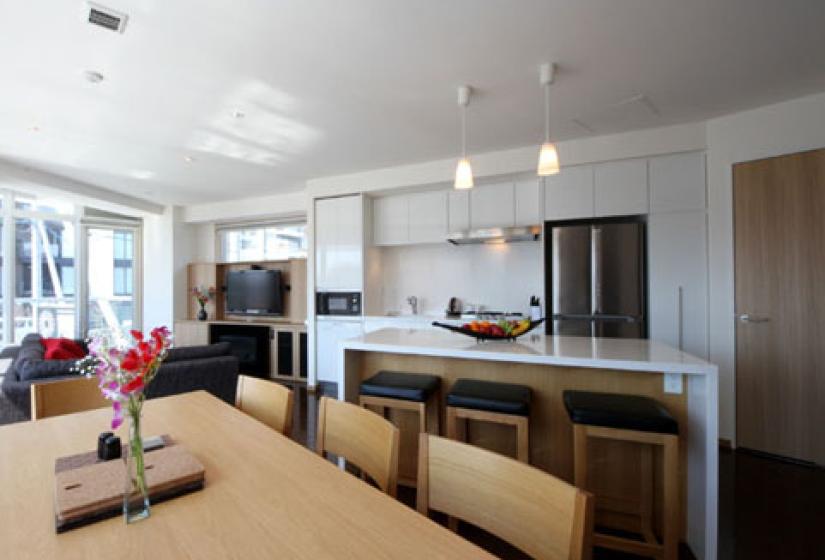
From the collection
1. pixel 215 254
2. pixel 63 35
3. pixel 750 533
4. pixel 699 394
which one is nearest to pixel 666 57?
pixel 699 394

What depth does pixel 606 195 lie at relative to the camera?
344 centimetres

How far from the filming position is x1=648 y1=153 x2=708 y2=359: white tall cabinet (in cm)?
318

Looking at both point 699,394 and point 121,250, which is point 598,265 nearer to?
point 699,394

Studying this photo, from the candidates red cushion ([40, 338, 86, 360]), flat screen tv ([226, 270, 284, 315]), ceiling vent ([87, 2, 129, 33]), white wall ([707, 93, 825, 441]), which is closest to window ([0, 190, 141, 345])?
red cushion ([40, 338, 86, 360])

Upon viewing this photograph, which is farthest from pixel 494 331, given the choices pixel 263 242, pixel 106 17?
pixel 263 242

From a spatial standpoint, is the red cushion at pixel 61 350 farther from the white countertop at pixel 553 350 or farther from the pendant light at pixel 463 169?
the pendant light at pixel 463 169

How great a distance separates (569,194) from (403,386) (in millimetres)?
2487

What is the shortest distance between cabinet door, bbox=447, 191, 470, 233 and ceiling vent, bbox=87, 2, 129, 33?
304cm

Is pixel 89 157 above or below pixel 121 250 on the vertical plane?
above

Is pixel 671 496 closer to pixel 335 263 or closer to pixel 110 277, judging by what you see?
pixel 335 263

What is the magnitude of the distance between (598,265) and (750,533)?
6.69 feet

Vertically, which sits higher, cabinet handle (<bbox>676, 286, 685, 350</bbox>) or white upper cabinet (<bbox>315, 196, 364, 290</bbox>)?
white upper cabinet (<bbox>315, 196, 364, 290</bbox>)

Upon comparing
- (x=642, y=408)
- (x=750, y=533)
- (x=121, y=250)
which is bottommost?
(x=750, y=533)

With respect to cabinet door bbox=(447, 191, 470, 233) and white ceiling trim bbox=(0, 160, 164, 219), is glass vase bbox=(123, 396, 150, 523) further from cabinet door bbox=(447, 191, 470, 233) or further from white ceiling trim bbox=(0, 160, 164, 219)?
white ceiling trim bbox=(0, 160, 164, 219)
